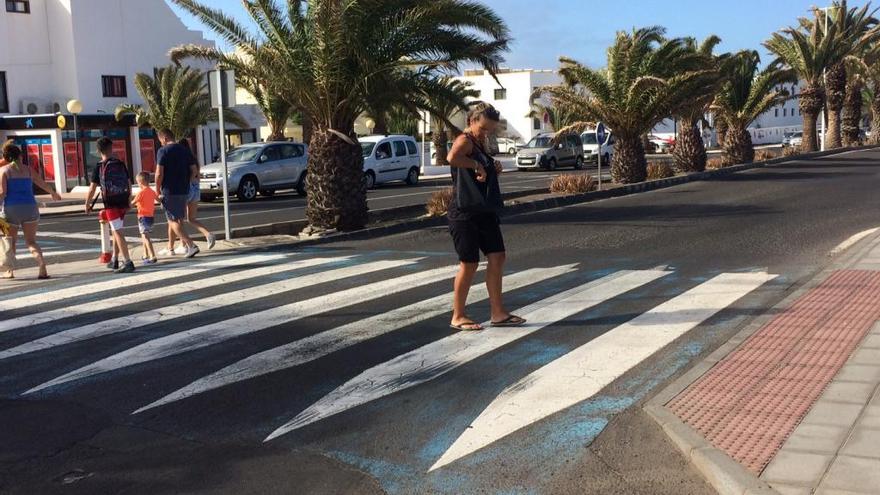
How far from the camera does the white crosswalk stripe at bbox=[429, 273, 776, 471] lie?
4859 mm

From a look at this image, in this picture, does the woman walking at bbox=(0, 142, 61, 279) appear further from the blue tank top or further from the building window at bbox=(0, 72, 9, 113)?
the building window at bbox=(0, 72, 9, 113)

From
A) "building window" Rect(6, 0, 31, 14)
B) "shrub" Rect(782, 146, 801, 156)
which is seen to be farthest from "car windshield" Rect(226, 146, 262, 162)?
"shrub" Rect(782, 146, 801, 156)

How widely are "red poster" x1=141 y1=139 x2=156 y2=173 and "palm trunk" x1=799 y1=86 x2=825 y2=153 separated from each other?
97.6 feet

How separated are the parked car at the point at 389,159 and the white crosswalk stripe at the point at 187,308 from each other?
18344 mm

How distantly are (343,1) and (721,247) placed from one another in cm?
690

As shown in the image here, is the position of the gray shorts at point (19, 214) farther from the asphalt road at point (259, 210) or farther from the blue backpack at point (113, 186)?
the asphalt road at point (259, 210)

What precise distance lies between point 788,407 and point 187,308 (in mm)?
5628

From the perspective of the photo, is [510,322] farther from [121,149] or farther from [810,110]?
[810,110]

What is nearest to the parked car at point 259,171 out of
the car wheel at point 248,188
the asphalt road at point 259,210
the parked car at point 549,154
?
the car wheel at point 248,188

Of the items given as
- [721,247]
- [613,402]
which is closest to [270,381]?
[613,402]

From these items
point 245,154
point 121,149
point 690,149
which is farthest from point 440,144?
point 245,154

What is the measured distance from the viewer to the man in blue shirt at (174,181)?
12.3 metres

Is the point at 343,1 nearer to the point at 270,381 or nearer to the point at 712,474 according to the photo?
the point at 270,381

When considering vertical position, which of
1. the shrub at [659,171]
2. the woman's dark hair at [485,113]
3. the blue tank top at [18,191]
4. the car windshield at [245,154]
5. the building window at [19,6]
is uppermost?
the building window at [19,6]
